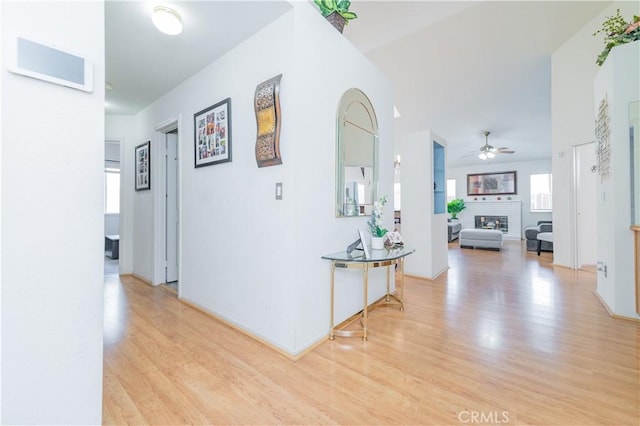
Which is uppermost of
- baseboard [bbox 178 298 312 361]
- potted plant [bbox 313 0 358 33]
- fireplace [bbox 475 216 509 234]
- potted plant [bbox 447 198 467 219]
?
potted plant [bbox 313 0 358 33]

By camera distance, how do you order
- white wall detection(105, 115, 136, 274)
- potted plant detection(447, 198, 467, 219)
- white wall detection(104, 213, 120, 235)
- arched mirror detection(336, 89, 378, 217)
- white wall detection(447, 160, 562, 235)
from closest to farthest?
arched mirror detection(336, 89, 378, 217) → white wall detection(105, 115, 136, 274) → white wall detection(104, 213, 120, 235) → white wall detection(447, 160, 562, 235) → potted plant detection(447, 198, 467, 219)

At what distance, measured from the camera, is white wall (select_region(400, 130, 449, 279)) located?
13.0 feet

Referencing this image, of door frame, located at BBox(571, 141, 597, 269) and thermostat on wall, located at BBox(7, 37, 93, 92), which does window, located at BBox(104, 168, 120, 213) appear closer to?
thermostat on wall, located at BBox(7, 37, 93, 92)

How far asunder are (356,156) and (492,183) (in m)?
9.30

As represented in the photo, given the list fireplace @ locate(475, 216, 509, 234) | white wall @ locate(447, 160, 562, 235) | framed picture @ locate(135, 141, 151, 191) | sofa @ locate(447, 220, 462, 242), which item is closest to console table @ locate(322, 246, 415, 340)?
framed picture @ locate(135, 141, 151, 191)

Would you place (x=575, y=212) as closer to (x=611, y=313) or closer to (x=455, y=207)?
(x=611, y=313)

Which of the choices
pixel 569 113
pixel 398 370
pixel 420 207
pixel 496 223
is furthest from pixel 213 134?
pixel 496 223

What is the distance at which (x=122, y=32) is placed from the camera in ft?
7.36

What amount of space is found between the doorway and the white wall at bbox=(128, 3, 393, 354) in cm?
105

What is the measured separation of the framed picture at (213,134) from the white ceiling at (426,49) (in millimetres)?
497

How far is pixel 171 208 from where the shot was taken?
3803mm

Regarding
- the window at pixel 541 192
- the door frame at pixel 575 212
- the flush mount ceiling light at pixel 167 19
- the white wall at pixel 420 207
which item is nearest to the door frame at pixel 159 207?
the flush mount ceiling light at pixel 167 19

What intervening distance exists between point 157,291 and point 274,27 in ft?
10.7

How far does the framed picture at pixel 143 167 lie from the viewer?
3.82 meters
